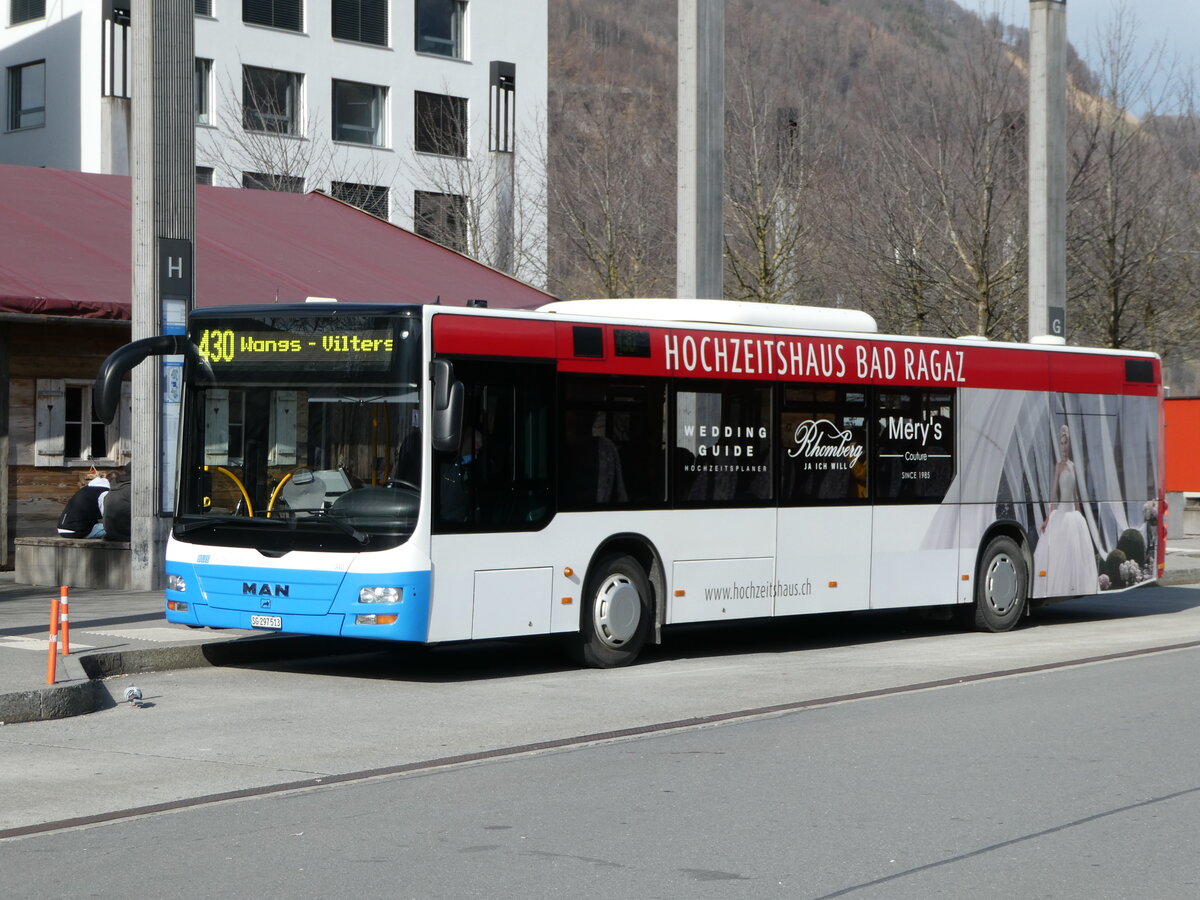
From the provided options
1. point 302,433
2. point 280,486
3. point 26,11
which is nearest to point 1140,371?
point 302,433

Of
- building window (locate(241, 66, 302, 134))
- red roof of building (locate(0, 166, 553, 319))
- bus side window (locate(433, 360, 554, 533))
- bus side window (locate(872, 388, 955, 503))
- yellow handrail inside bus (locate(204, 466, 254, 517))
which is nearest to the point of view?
bus side window (locate(433, 360, 554, 533))

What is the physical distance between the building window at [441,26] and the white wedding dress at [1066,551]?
45385 mm

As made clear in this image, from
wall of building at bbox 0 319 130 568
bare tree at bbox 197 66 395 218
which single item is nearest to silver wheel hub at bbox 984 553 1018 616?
wall of building at bbox 0 319 130 568

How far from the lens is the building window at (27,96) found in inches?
2105

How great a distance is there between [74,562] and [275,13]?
134 ft

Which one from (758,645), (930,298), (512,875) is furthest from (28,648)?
(930,298)

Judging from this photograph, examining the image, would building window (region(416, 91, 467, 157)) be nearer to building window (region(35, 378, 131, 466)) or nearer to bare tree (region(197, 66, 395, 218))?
bare tree (region(197, 66, 395, 218))

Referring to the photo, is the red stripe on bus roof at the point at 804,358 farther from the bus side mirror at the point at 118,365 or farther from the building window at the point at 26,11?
the building window at the point at 26,11

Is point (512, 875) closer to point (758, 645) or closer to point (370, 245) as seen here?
point (758, 645)

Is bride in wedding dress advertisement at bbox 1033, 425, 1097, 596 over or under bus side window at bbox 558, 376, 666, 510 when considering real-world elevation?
under

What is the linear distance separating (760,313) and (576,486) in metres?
2.65

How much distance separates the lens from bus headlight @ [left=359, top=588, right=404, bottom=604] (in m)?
11.5

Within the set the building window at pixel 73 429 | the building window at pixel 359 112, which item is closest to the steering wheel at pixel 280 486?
the building window at pixel 73 429

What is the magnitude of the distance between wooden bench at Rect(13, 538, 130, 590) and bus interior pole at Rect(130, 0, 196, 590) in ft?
3.30
